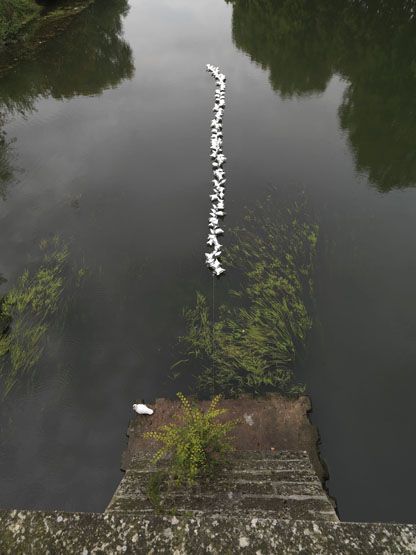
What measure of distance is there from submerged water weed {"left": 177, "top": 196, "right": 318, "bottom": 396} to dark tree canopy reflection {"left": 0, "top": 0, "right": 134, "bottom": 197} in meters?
13.7

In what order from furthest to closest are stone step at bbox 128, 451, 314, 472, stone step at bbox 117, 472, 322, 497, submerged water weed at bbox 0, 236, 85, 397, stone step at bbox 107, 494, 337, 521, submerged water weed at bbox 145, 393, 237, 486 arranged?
submerged water weed at bbox 0, 236, 85, 397
stone step at bbox 128, 451, 314, 472
submerged water weed at bbox 145, 393, 237, 486
stone step at bbox 117, 472, 322, 497
stone step at bbox 107, 494, 337, 521

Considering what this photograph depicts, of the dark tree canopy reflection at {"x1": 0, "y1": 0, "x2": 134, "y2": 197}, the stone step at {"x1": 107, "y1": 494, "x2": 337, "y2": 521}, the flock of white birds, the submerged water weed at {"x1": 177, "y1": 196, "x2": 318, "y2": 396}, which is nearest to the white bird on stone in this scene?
the flock of white birds

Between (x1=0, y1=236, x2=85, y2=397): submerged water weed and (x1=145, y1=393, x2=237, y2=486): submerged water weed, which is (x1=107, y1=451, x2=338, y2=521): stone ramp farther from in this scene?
(x1=0, y1=236, x2=85, y2=397): submerged water weed

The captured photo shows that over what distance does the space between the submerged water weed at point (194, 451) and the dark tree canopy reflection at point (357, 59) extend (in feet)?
40.7

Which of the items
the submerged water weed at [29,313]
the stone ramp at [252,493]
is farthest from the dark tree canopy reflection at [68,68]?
the stone ramp at [252,493]

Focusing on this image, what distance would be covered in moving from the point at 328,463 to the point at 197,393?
11.6 feet

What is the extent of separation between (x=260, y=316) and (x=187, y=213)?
5.91 m

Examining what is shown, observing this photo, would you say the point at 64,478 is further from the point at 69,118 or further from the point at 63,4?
the point at 63,4

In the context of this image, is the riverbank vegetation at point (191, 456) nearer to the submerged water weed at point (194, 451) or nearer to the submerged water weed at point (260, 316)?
the submerged water weed at point (194, 451)

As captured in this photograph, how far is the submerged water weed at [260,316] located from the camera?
948 cm

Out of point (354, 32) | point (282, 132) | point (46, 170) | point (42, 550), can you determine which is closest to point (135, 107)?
point (46, 170)

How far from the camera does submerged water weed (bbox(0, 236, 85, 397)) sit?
10000 millimetres

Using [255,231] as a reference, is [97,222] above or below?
above

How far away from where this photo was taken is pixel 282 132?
18141mm
